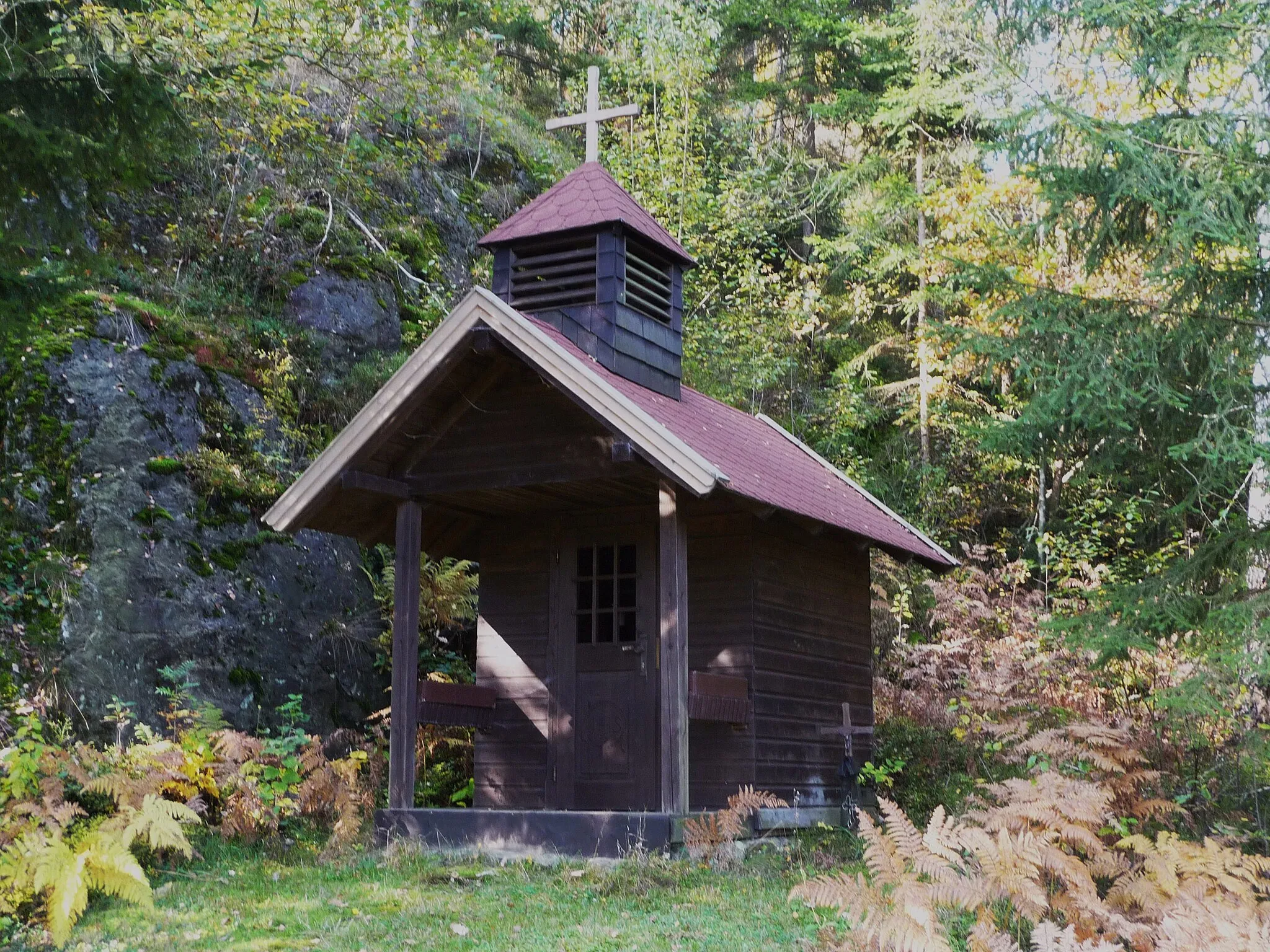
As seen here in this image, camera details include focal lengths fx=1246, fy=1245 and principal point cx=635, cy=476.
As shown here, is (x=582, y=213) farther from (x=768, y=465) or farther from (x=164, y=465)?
(x=164, y=465)

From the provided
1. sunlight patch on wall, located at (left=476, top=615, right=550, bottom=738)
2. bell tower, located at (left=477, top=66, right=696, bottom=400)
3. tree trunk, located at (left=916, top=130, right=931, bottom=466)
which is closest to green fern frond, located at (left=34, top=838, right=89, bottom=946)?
sunlight patch on wall, located at (left=476, top=615, right=550, bottom=738)

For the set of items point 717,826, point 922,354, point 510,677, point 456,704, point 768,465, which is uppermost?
point 922,354

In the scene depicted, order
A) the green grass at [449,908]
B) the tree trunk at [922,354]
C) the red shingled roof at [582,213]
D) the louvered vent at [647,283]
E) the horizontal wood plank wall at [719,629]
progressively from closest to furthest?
1. the green grass at [449,908]
2. the horizontal wood plank wall at [719,629]
3. the red shingled roof at [582,213]
4. the louvered vent at [647,283]
5. the tree trunk at [922,354]

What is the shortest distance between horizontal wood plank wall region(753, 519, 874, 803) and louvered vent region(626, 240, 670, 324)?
8.08ft

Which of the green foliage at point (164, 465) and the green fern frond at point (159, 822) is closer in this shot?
the green fern frond at point (159, 822)

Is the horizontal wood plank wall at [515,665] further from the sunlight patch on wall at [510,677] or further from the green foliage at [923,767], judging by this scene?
the green foliage at [923,767]

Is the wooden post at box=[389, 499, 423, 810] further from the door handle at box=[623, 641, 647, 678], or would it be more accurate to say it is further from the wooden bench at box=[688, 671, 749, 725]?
the wooden bench at box=[688, 671, 749, 725]

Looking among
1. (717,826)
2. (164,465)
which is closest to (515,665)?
(717,826)

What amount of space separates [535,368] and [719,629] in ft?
9.42

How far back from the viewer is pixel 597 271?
11.4 metres

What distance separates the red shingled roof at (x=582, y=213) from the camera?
11.5 metres

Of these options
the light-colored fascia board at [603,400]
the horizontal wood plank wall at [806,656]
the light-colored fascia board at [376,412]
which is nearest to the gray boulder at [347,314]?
the light-colored fascia board at [376,412]

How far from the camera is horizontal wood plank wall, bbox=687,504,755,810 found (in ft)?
34.5

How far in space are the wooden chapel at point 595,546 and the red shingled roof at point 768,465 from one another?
5cm
